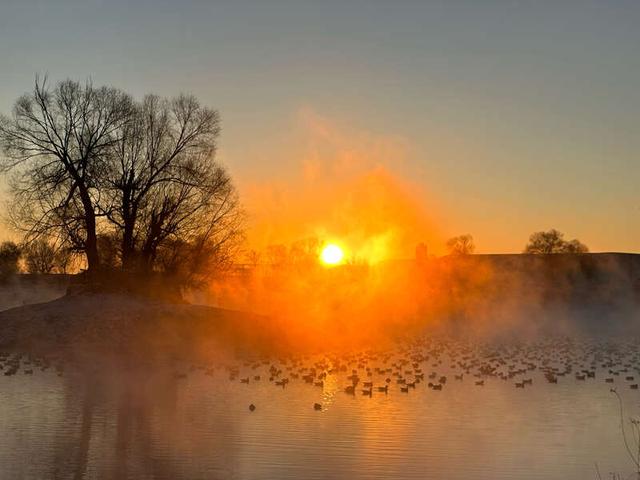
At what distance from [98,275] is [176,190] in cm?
813

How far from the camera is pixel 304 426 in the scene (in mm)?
17094

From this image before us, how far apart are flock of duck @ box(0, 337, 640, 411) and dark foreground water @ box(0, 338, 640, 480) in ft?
0.77

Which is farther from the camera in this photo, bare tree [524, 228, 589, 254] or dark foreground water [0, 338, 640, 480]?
bare tree [524, 228, 589, 254]

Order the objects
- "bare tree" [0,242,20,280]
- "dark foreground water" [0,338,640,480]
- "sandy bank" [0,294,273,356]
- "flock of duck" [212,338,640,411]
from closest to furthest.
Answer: "dark foreground water" [0,338,640,480] → "flock of duck" [212,338,640,411] → "sandy bank" [0,294,273,356] → "bare tree" [0,242,20,280]

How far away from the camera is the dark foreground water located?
13344mm

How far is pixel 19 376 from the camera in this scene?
2569 cm

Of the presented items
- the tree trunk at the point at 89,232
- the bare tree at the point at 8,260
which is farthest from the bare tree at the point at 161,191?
the bare tree at the point at 8,260

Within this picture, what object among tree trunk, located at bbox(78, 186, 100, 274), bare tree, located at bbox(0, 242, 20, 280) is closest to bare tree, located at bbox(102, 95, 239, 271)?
tree trunk, located at bbox(78, 186, 100, 274)

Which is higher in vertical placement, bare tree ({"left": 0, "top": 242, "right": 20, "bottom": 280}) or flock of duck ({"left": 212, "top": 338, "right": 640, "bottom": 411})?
bare tree ({"left": 0, "top": 242, "right": 20, "bottom": 280})

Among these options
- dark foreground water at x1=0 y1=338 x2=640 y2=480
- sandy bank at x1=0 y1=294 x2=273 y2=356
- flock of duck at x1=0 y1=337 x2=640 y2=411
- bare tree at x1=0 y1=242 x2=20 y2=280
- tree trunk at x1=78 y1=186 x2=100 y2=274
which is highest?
bare tree at x1=0 y1=242 x2=20 y2=280

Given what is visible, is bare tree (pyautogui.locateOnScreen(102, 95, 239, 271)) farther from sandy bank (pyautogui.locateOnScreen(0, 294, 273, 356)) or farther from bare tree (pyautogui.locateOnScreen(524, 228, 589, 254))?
bare tree (pyautogui.locateOnScreen(524, 228, 589, 254))

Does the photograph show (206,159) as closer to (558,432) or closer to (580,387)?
(580,387)

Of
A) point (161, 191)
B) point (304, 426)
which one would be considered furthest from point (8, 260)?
point (304, 426)

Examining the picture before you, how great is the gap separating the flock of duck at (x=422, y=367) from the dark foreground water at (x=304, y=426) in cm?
24
